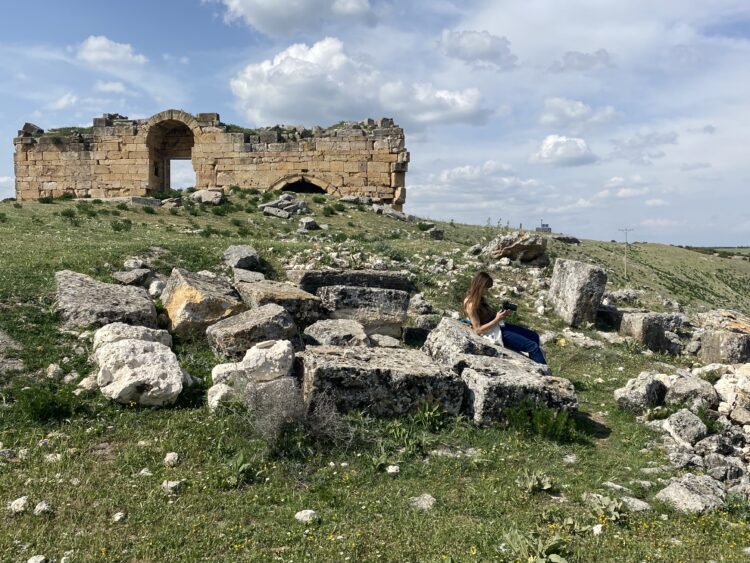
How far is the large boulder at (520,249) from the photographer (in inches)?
575

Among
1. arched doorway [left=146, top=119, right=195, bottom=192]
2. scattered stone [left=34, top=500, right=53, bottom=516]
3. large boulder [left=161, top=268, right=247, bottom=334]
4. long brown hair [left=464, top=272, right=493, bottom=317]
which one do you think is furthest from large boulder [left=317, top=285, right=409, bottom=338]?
arched doorway [left=146, top=119, right=195, bottom=192]

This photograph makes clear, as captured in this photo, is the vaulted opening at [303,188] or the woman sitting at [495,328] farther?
the vaulted opening at [303,188]

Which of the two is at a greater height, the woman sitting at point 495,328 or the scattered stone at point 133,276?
the scattered stone at point 133,276

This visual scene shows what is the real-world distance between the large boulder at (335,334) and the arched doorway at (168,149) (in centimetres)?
1964

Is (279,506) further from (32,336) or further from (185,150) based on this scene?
(185,150)

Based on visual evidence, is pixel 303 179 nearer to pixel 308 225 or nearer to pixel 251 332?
pixel 308 225

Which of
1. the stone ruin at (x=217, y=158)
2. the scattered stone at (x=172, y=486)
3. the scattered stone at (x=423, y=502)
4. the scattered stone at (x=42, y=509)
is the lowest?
the scattered stone at (x=42, y=509)

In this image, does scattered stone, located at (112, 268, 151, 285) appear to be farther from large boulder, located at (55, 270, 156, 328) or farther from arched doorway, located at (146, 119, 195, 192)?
arched doorway, located at (146, 119, 195, 192)

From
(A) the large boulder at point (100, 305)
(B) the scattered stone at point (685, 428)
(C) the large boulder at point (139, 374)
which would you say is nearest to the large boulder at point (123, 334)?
(C) the large boulder at point (139, 374)

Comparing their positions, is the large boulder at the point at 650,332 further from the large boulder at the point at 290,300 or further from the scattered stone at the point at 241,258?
the scattered stone at the point at 241,258

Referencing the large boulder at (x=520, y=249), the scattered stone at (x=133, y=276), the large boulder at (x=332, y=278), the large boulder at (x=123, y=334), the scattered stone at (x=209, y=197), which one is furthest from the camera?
the scattered stone at (x=209, y=197)

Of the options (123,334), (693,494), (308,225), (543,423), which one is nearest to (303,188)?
(308,225)

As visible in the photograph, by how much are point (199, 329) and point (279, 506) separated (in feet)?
11.7

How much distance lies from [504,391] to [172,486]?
3125mm
